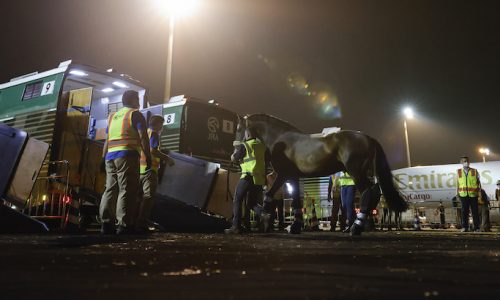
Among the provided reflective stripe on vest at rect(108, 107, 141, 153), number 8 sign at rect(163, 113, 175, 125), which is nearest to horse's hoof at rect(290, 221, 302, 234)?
reflective stripe on vest at rect(108, 107, 141, 153)

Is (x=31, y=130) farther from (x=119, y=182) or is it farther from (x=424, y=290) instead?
(x=424, y=290)

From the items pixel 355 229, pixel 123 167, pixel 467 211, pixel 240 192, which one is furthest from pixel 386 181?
pixel 467 211

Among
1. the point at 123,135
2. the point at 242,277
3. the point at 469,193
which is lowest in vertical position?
the point at 242,277

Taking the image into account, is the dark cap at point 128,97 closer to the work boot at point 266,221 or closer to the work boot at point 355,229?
the work boot at point 266,221

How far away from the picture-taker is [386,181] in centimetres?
675

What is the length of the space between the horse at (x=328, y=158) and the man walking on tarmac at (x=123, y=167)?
2296mm

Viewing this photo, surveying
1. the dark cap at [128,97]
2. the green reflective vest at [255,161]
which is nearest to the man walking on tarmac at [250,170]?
the green reflective vest at [255,161]

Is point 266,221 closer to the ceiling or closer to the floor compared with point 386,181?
closer to the floor

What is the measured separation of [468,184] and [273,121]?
6.82 m

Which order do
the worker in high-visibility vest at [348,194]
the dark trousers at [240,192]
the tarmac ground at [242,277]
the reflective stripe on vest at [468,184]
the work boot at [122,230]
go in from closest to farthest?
the tarmac ground at [242,277] → the work boot at [122,230] → the dark trousers at [240,192] → the worker in high-visibility vest at [348,194] → the reflective stripe on vest at [468,184]

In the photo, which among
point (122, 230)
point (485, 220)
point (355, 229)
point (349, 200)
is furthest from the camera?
point (485, 220)

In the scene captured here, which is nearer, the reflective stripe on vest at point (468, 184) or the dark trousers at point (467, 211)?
the dark trousers at point (467, 211)

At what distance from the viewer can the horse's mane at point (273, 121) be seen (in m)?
7.50

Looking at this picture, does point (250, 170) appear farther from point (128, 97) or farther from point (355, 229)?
point (128, 97)
